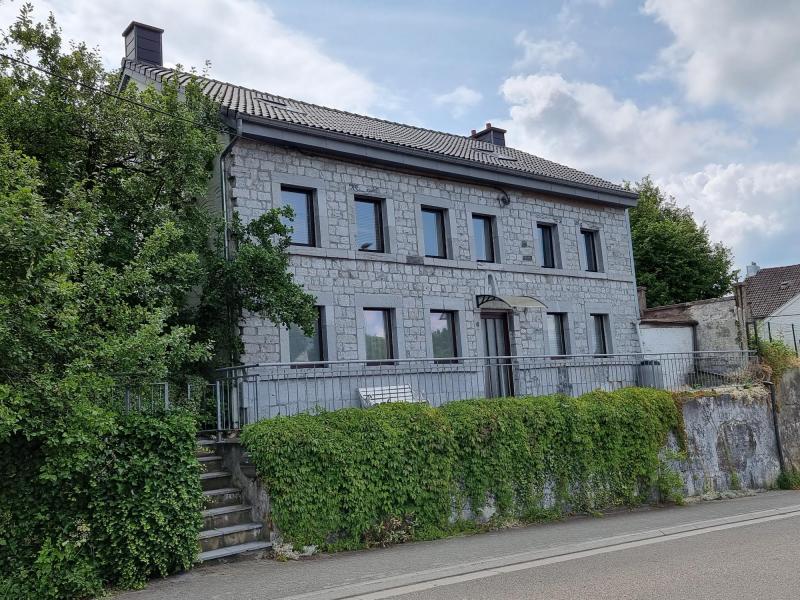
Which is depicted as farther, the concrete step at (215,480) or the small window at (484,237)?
the small window at (484,237)

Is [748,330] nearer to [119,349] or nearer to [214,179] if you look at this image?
[214,179]

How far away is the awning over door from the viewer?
16.9 metres

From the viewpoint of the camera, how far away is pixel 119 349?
314 inches

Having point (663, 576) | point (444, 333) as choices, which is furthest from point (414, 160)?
point (663, 576)

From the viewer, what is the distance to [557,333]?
61.3 ft

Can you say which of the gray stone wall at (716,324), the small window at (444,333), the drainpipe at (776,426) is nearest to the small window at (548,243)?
the small window at (444,333)

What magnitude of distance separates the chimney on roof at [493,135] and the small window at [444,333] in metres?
10.4

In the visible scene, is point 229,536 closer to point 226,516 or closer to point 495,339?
point 226,516

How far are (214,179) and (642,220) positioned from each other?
86.1ft

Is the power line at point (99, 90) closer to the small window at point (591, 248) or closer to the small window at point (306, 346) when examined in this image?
the small window at point (306, 346)

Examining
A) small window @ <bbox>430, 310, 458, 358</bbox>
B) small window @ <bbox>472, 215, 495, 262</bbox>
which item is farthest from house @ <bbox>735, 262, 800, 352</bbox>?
small window @ <bbox>430, 310, 458, 358</bbox>

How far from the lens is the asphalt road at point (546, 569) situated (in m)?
7.25

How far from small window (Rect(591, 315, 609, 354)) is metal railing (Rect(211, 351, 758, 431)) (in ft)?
3.73

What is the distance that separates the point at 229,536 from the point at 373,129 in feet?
37.4
